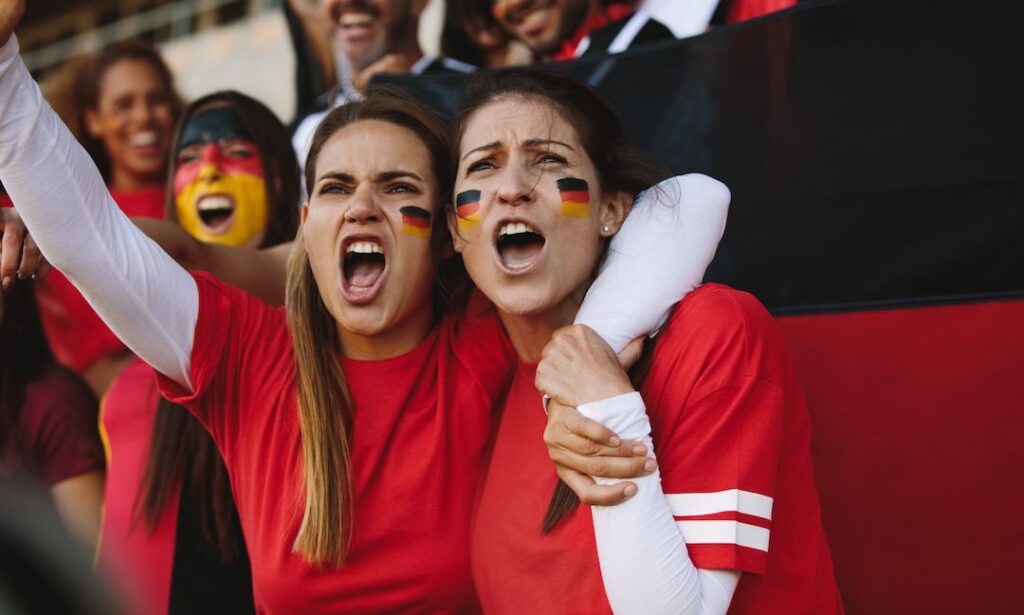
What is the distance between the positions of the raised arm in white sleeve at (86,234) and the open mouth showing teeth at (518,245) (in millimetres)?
606

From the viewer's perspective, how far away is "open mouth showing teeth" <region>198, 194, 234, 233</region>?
10.1 ft

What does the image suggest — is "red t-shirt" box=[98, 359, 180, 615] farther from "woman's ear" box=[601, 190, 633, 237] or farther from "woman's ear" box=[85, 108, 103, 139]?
"woman's ear" box=[601, 190, 633, 237]

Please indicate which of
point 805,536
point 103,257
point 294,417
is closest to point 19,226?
point 103,257

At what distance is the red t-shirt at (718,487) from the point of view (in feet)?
5.44

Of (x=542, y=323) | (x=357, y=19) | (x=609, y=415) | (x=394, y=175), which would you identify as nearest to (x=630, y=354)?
(x=609, y=415)

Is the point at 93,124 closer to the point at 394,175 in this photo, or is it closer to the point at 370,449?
the point at 394,175

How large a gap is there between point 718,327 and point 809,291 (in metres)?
0.72

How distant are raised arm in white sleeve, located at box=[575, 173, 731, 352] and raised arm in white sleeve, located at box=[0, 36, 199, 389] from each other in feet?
2.50

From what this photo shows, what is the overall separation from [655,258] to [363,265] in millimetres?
651

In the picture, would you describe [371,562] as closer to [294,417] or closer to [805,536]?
[294,417]

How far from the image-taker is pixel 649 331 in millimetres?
1856

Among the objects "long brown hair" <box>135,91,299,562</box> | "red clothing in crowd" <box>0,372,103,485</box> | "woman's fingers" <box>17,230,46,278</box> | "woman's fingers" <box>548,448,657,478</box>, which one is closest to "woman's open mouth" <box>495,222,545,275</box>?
"woman's fingers" <box>548,448,657,478</box>

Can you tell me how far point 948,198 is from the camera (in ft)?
7.28

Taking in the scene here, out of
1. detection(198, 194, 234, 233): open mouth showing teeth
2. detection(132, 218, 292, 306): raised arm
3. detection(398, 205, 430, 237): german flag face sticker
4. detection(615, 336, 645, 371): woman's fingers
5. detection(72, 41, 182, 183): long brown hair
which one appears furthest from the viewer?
detection(72, 41, 182, 183): long brown hair
